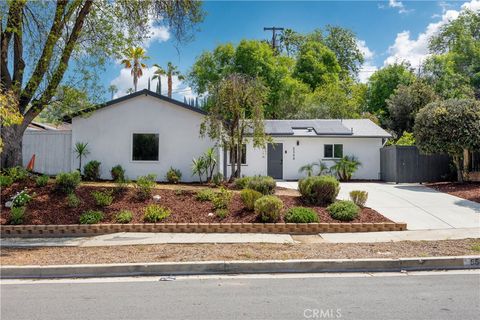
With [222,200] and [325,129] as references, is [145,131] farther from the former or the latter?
[325,129]

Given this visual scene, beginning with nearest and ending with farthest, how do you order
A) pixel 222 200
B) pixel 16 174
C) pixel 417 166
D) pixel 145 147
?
pixel 222 200 < pixel 16 174 < pixel 145 147 < pixel 417 166

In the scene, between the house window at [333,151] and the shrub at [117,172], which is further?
the house window at [333,151]

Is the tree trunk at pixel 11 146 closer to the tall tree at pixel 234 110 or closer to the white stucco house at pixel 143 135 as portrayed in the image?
the white stucco house at pixel 143 135

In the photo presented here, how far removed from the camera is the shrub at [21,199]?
12.0 meters

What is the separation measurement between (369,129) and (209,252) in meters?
17.8

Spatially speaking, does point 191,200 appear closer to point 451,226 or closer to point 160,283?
point 160,283

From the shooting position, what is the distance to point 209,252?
8.20 metres

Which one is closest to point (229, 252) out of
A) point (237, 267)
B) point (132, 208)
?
point (237, 267)

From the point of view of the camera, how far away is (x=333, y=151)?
22.7 m

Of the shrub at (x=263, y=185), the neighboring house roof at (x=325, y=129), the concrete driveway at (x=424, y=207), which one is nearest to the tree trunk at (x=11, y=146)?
the shrub at (x=263, y=185)

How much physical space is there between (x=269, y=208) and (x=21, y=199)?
716 cm

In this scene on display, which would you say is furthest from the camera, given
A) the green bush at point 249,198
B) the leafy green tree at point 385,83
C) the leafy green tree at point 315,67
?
the leafy green tree at point 315,67

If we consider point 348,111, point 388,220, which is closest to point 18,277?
point 388,220

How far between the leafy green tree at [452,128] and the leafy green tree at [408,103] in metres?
13.0
